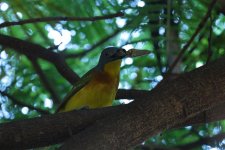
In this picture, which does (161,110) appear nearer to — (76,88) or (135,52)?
(135,52)

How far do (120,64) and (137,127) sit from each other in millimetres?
2085

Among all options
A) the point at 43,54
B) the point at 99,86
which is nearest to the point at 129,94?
the point at 99,86

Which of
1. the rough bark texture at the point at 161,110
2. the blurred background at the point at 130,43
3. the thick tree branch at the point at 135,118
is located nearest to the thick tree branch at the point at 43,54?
the blurred background at the point at 130,43

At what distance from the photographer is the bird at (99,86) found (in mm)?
5363

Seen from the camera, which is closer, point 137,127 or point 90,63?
point 137,127

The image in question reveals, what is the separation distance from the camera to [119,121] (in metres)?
3.76

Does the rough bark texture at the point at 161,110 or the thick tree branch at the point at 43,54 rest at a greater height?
the thick tree branch at the point at 43,54

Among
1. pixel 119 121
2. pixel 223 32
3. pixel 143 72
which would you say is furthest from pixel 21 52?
pixel 119 121

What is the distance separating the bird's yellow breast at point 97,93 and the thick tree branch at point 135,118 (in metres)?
1.35

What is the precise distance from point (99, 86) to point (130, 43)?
0.51 metres

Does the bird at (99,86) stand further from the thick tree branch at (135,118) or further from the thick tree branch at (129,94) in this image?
the thick tree branch at (135,118)

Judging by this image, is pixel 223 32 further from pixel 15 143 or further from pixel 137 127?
pixel 15 143

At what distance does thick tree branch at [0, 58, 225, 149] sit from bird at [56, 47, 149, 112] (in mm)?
1258

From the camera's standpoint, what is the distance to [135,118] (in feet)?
12.4
